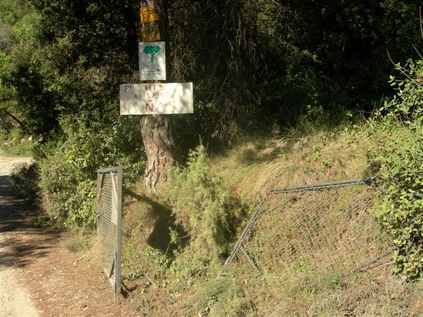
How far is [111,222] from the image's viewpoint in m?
7.50

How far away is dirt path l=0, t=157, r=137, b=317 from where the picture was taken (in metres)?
6.80

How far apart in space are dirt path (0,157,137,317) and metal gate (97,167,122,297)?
0.74ft

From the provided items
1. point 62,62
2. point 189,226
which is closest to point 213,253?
point 189,226

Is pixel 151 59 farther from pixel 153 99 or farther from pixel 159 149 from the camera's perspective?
pixel 159 149

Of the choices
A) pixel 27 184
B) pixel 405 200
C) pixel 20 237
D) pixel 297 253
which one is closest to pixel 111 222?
pixel 297 253

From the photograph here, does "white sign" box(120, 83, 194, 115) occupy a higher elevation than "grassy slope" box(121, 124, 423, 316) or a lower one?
higher

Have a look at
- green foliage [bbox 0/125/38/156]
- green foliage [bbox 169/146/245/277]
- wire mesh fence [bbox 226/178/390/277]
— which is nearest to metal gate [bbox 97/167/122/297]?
green foliage [bbox 169/146/245/277]

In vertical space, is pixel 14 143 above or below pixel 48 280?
below

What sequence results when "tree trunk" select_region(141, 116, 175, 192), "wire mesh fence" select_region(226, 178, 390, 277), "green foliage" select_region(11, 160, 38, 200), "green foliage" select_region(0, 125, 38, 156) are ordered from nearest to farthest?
"wire mesh fence" select_region(226, 178, 390, 277), "tree trunk" select_region(141, 116, 175, 192), "green foliage" select_region(11, 160, 38, 200), "green foliage" select_region(0, 125, 38, 156)

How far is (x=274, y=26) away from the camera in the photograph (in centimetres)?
1148

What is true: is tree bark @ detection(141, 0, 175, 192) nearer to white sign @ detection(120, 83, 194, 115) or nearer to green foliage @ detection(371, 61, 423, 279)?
white sign @ detection(120, 83, 194, 115)

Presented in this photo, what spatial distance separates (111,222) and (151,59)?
2.10 meters

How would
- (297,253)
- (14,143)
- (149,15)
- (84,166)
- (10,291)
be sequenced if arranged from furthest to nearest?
(14,143)
(84,166)
(149,15)
(10,291)
(297,253)

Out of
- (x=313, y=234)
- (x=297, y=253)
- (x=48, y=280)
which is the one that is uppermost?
(x=313, y=234)
